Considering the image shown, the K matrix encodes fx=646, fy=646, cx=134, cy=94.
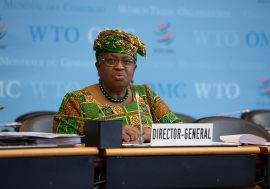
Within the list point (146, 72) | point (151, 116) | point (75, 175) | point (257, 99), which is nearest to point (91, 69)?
point (146, 72)

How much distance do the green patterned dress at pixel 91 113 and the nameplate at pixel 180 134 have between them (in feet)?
2.35

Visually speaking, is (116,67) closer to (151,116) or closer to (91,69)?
(151,116)

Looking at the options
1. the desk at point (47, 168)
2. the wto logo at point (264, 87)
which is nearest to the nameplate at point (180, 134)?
the desk at point (47, 168)

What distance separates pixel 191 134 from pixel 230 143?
0.31m

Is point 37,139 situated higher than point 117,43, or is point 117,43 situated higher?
point 117,43

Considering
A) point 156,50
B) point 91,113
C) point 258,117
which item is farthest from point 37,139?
point 156,50

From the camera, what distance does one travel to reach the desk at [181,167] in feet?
8.31

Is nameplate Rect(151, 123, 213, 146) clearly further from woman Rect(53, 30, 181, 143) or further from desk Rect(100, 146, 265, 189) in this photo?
→ woman Rect(53, 30, 181, 143)

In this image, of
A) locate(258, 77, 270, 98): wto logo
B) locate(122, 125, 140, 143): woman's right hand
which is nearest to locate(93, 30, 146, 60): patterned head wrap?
locate(122, 125, 140, 143): woman's right hand

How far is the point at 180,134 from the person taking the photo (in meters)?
2.71

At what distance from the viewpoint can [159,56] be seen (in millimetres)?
6156

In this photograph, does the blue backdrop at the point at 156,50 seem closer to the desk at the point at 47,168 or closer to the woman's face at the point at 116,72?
the woman's face at the point at 116,72

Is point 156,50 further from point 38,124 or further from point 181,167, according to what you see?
point 181,167

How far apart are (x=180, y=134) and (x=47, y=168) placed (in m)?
0.60
